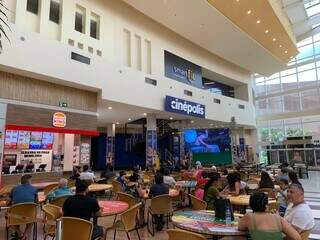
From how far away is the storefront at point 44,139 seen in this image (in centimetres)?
870

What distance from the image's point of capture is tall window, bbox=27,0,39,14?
898cm

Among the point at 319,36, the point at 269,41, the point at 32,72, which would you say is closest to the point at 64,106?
the point at 32,72

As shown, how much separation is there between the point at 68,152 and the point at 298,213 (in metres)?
9.86

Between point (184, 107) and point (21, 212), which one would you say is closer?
point (21, 212)

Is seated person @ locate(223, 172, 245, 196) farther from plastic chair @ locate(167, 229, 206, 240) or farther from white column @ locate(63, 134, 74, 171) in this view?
white column @ locate(63, 134, 74, 171)

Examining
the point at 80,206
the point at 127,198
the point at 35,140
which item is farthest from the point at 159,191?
the point at 35,140

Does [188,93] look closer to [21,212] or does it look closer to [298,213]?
[21,212]

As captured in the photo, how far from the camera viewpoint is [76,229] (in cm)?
303

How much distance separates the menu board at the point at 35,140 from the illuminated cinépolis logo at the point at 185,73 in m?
8.32

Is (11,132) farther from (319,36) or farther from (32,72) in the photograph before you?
(319,36)

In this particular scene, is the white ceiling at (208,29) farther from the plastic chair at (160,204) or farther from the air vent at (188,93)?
the plastic chair at (160,204)

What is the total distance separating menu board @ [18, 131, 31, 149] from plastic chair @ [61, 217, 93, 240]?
747cm

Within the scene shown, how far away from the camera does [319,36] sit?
66.1ft

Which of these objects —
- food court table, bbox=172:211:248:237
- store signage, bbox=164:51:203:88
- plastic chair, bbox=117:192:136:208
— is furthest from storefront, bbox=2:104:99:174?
food court table, bbox=172:211:248:237
